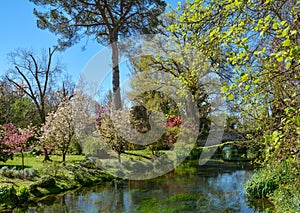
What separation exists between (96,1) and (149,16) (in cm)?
257

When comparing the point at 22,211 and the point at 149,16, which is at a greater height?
the point at 149,16

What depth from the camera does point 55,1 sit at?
1294 cm

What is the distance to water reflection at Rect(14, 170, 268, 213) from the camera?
6.43 metres

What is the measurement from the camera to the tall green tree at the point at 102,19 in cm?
1318

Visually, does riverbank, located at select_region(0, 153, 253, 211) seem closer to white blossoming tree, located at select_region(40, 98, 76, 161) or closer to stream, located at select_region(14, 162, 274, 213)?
stream, located at select_region(14, 162, 274, 213)

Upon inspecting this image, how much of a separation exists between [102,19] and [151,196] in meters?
10.0

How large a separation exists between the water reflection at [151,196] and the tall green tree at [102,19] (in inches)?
237

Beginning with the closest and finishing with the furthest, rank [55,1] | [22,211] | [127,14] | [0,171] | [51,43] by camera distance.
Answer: [22,211] < [0,171] < [55,1] < [127,14] < [51,43]

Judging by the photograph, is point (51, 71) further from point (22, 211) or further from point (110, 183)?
point (22, 211)

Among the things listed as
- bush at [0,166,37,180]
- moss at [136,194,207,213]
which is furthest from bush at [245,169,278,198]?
bush at [0,166,37,180]

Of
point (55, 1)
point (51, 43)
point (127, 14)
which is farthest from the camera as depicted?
point (51, 43)

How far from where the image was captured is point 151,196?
24.7 feet

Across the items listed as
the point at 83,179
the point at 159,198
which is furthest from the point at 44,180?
the point at 159,198

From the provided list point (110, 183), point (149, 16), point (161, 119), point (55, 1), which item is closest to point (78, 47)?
point (55, 1)
